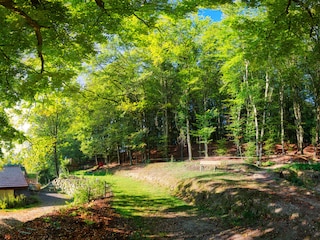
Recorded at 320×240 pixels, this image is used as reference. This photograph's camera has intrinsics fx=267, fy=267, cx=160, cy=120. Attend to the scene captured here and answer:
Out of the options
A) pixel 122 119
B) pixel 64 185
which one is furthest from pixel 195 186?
pixel 122 119

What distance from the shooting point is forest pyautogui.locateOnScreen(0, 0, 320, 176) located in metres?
6.90

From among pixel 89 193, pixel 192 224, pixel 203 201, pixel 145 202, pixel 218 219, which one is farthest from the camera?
pixel 89 193

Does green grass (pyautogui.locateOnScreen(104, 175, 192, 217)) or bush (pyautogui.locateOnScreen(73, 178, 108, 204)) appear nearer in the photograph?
green grass (pyautogui.locateOnScreen(104, 175, 192, 217))

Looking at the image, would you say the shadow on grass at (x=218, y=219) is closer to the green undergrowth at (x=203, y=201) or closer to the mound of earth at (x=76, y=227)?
the green undergrowth at (x=203, y=201)

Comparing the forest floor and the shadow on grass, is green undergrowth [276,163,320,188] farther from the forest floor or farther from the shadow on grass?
the shadow on grass

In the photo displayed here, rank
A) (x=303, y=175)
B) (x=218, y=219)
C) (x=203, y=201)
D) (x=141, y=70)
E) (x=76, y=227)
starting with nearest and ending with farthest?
(x=76, y=227), (x=218, y=219), (x=203, y=201), (x=303, y=175), (x=141, y=70)

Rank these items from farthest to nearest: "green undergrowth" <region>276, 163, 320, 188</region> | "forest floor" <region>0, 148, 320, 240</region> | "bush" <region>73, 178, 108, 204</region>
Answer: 1. "green undergrowth" <region>276, 163, 320, 188</region>
2. "bush" <region>73, 178, 108, 204</region>
3. "forest floor" <region>0, 148, 320, 240</region>

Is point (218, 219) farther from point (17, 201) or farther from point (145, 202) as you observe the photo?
point (17, 201)

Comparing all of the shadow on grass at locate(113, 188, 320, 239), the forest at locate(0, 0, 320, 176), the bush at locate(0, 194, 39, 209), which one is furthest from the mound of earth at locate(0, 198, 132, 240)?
the bush at locate(0, 194, 39, 209)

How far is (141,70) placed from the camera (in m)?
30.3

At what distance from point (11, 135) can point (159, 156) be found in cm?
3014

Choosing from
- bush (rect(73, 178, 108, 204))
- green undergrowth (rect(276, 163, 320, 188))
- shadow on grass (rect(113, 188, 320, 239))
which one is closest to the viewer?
shadow on grass (rect(113, 188, 320, 239))

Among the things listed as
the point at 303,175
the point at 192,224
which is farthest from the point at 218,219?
the point at 303,175

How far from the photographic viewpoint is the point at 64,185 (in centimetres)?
2502
